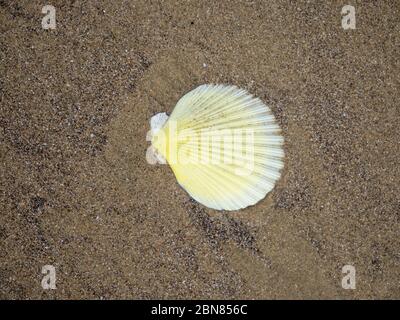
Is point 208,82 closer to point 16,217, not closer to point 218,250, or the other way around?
point 218,250

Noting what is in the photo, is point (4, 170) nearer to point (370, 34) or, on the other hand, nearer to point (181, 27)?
point (181, 27)

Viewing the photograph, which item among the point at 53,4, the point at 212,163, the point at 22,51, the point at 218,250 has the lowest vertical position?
the point at 218,250

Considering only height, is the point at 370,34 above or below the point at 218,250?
above

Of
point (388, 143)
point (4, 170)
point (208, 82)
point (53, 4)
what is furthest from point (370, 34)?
point (4, 170)
